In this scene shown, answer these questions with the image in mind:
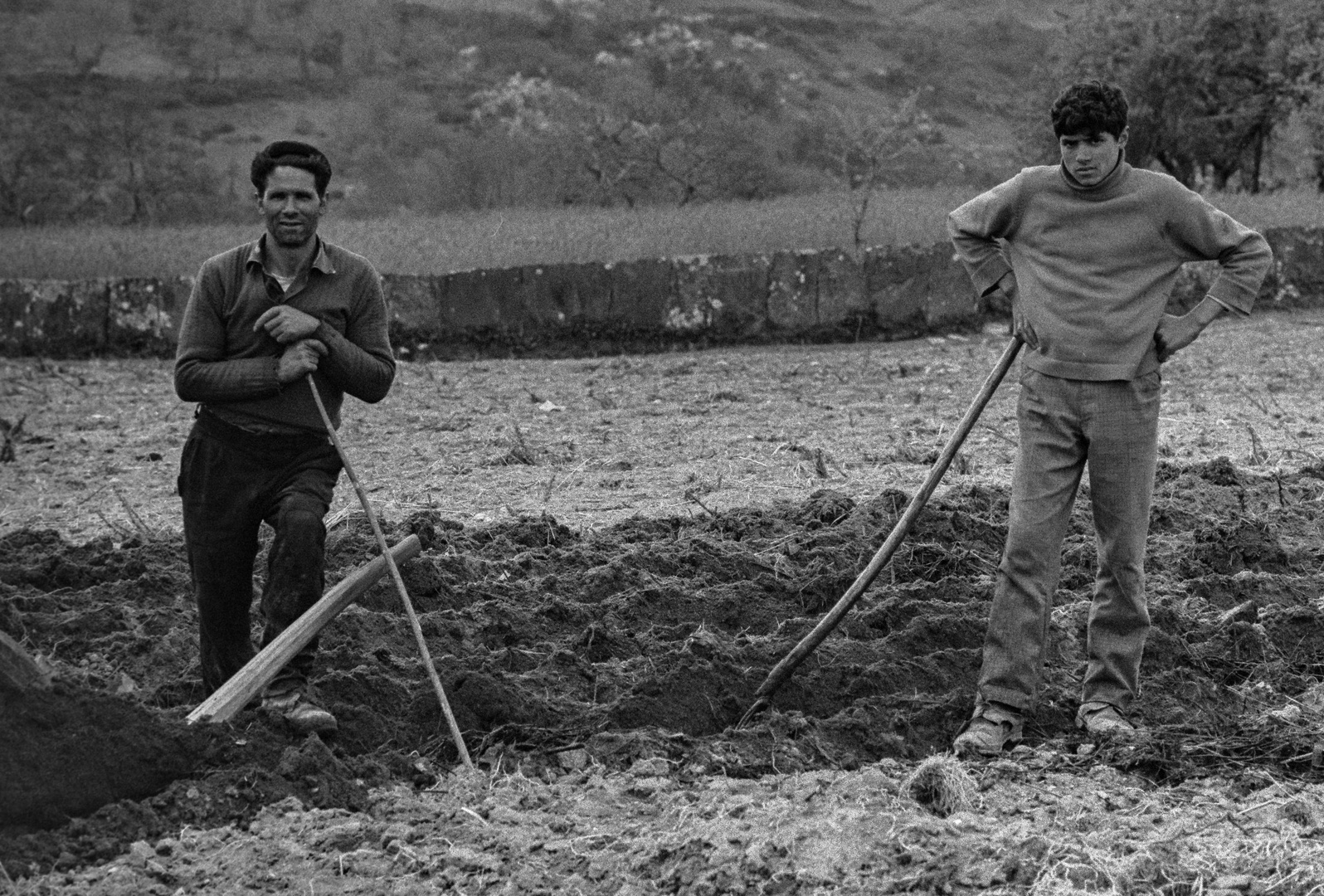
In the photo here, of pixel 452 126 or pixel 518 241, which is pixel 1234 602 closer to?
pixel 518 241

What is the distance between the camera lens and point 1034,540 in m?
4.44

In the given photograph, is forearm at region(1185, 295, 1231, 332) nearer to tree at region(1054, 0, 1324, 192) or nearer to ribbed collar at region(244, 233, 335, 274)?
ribbed collar at region(244, 233, 335, 274)

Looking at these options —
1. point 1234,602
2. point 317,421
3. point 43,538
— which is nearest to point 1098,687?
point 1234,602

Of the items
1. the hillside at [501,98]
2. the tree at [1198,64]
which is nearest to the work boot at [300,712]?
the hillside at [501,98]

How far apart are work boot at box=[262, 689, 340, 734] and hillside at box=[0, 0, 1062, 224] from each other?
38.6 ft

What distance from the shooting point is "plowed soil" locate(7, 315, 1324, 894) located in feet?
11.5

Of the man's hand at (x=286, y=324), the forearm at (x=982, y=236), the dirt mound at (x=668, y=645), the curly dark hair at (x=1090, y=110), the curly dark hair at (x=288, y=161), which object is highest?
the curly dark hair at (x=1090, y=110)

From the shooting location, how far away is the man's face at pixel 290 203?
4332 mm

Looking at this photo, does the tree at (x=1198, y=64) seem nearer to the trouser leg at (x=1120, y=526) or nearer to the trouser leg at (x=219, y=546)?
the trouser leg at (x=1120, y=526)

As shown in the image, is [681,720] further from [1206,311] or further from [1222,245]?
[1222,245]

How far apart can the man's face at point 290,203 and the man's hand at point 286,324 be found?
21cm

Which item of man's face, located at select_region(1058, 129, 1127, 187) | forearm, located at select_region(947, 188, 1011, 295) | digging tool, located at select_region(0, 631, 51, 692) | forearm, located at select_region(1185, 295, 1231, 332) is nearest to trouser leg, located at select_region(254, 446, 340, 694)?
digging tool, located at select_region(0, 631, 51, 692)

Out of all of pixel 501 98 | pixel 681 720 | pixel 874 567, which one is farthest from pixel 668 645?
pixel 501 98

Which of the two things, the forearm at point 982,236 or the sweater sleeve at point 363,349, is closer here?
the sweater sleeve at point 363,349
